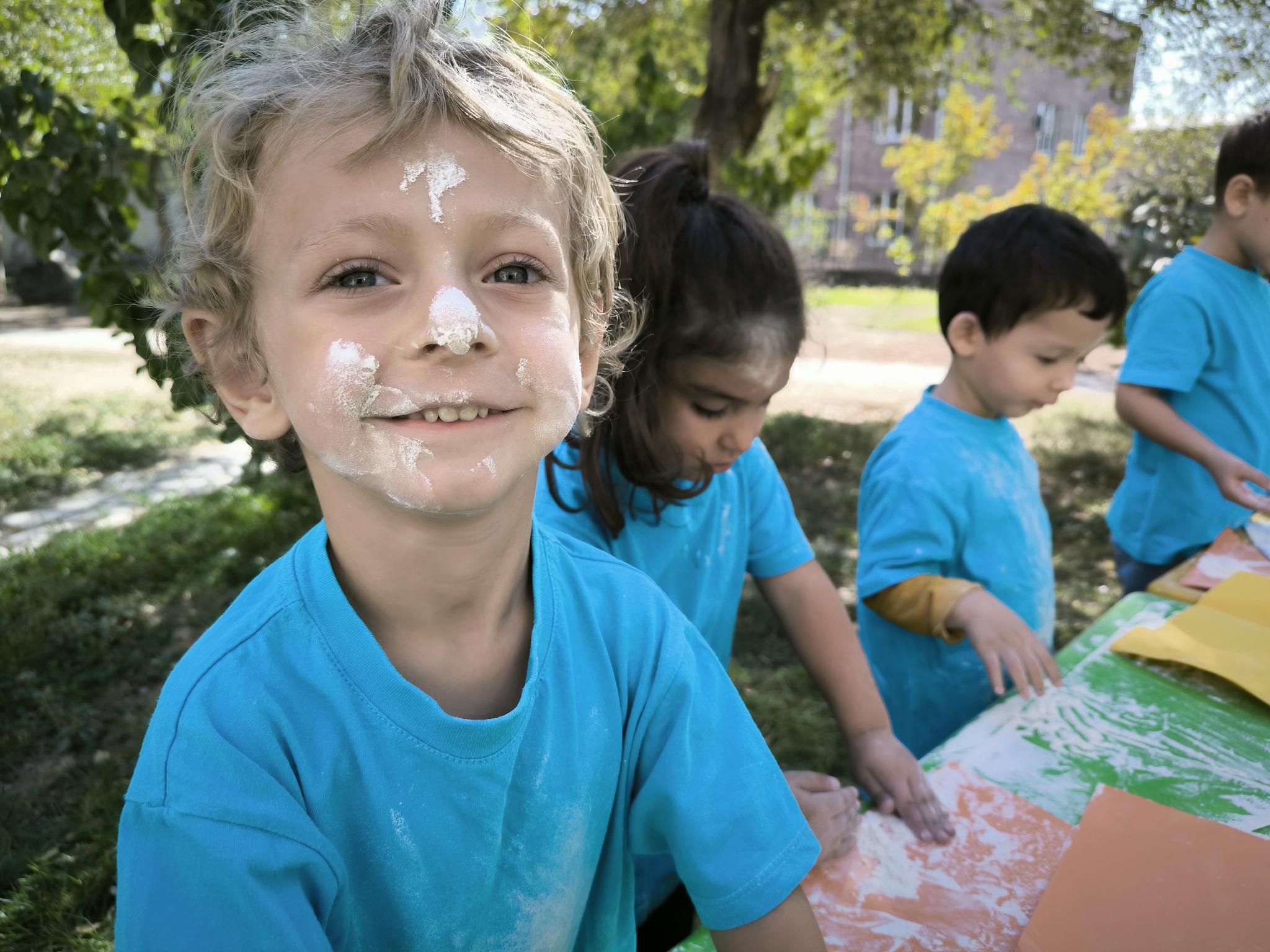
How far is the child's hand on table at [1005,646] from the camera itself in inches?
59.4

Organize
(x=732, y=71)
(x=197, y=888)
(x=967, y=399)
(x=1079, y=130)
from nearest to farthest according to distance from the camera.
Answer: (x=197, y=888), (x=967, y=399), (x=732, y=71), (x=1079, y=130)

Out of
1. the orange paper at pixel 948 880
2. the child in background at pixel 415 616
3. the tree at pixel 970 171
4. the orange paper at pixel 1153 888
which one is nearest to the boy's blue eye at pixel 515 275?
the child in background at pixel 415 616

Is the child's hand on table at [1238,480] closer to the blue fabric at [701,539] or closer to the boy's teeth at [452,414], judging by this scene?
the blue fabric at [701,539]

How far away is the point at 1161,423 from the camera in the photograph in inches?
103

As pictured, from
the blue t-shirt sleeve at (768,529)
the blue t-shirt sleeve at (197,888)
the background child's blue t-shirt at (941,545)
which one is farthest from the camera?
the background child's blue t-shirt at (941,545)

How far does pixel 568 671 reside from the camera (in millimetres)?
1034

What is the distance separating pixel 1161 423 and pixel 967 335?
92 cm

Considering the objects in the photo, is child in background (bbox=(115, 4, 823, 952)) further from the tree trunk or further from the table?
the tree trunk

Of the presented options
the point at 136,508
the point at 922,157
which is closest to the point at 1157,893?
the point at 136,508

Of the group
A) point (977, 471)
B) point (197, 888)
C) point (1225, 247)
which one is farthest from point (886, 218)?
point (197, 888)

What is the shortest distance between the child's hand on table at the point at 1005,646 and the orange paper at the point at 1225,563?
77cm

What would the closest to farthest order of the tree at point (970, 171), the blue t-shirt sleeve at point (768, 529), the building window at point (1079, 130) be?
1. the blue t-shirt sleeve at point (768, 529)
2. the tree at point (970, 171)
3. the building window at point (1079, 130)

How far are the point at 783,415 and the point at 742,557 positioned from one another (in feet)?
18.7

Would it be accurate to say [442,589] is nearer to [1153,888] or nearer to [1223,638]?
[1153,888]
